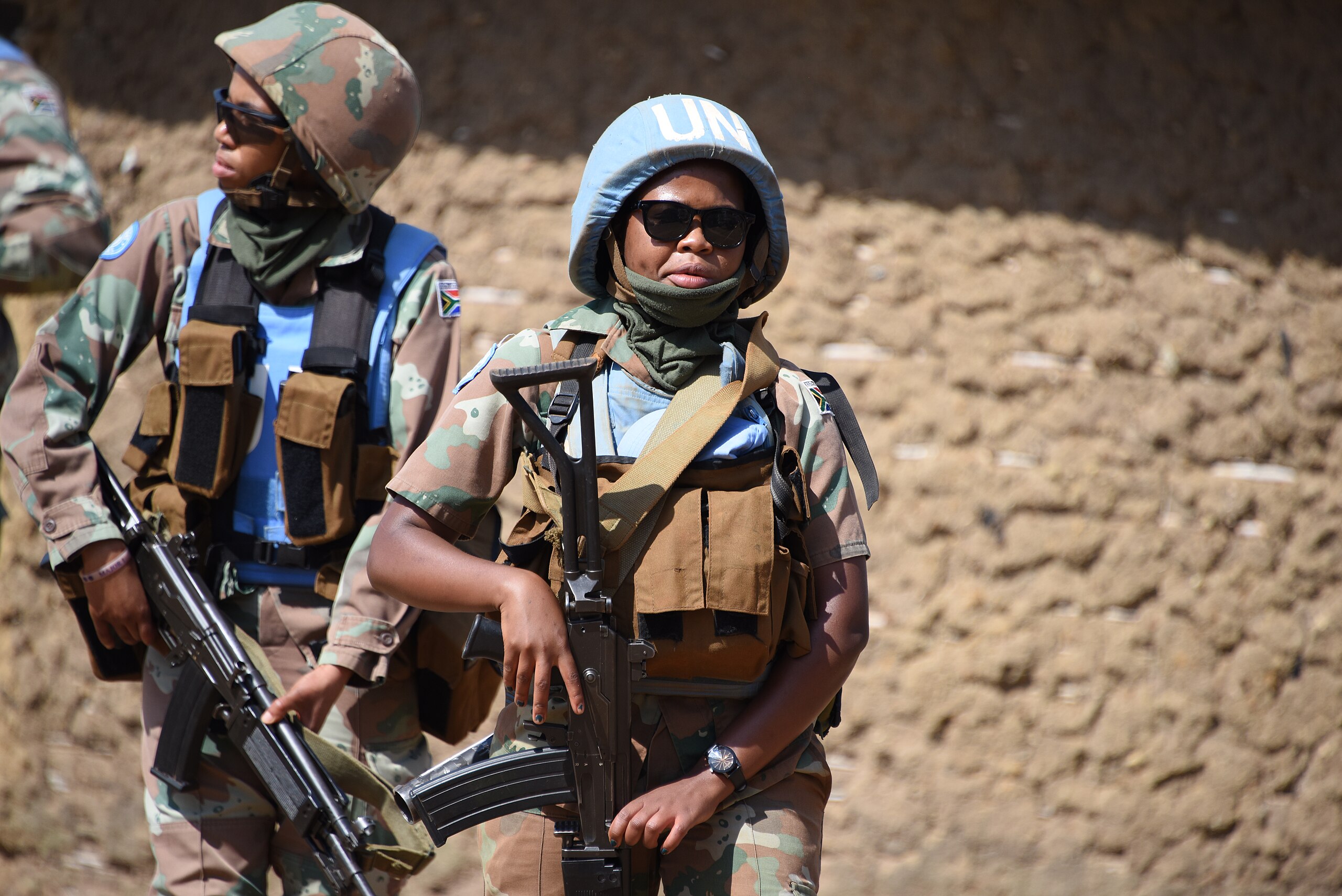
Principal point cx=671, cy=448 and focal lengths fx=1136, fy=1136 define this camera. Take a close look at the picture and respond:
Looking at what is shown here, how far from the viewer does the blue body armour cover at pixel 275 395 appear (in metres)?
2.30

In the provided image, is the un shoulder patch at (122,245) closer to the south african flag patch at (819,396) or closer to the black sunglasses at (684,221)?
the black sunglasses at (684,221)

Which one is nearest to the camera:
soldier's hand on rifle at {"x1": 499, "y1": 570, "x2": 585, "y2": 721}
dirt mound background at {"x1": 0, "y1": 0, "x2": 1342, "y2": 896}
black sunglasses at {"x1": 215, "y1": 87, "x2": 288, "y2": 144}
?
soldier's hand on rifle at {"x1": 499, "y1": 570, "x2": 585, "y2": 721}

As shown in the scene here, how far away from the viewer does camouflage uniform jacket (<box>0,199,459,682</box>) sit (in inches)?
88.8

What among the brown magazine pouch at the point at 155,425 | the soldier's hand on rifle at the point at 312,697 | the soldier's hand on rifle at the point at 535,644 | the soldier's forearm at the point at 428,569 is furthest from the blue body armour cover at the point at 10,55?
→ the soldier's hand on rifle at the point at 535,644

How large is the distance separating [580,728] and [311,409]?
0.93 metres

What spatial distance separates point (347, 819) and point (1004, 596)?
7.57 ft

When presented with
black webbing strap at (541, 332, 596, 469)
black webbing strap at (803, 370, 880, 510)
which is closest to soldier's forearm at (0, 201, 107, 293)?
black webbing strap at (541, 332, 596, 469)

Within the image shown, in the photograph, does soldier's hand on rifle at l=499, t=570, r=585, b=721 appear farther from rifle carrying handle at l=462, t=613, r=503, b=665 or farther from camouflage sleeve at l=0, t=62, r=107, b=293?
camouflage sleeve at l=0, t=62, r=107, b=293

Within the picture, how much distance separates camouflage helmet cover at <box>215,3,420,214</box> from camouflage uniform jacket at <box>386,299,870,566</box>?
0.73 metres

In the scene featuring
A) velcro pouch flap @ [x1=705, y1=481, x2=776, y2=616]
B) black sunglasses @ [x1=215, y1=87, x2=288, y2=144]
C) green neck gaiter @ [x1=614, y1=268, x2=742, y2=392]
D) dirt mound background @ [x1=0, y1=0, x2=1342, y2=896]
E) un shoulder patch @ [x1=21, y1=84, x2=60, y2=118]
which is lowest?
dirt mound background @ [x1=0, y1=0, x2=1342, y2=896]

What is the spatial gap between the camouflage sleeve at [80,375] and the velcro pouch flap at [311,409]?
15.8 inches

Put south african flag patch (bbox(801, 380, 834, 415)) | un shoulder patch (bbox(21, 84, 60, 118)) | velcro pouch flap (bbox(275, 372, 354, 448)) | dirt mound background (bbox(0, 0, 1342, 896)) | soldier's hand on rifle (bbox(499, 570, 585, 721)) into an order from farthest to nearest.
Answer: dirt mound background (bbox(0, 0, 1342, 896)) < un shoulder patch (bbox(21, 84, 60, 118)) < velcro pouch flap (bbox(275, 372, 354, 448)) < south african flag patch (bbox(801, 380, 834, 415)) < soldier's hand on rifle (bbox(499, 570, 585, 721))

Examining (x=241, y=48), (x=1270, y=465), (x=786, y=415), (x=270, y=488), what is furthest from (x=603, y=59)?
(x=1270, y=465)

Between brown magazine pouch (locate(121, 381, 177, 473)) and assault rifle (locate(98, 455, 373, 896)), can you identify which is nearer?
assault rifle (locate(98, 455, 373, 896))
